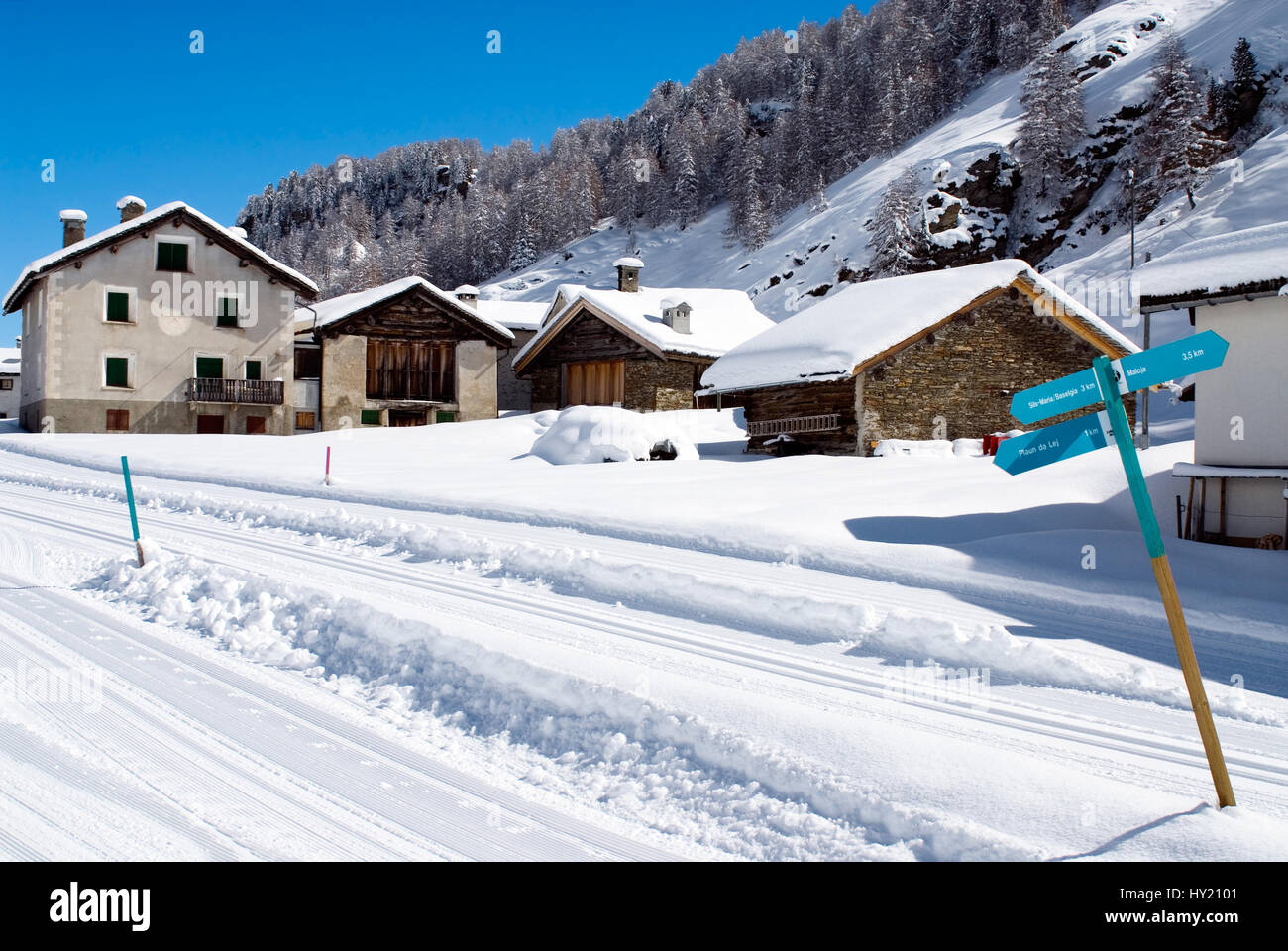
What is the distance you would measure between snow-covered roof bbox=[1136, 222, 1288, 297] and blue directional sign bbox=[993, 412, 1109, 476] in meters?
8.06

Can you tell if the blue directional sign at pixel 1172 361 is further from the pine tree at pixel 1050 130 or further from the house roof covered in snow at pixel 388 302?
the pine tree at pixel 1050 130

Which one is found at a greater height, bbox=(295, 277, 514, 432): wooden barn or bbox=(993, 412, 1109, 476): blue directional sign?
bbox=(295, 277, 514, 432): wooden barn

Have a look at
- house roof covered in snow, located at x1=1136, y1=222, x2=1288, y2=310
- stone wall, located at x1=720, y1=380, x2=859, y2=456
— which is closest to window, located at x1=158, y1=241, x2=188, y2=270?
stone wall, located at x1=720, y1=380, x2=859, y2=456

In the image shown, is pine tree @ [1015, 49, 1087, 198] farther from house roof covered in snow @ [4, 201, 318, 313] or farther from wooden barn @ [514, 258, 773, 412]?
house roof covered in snow @ [4, 201, 318, 313]

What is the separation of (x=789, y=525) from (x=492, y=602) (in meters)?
4.54

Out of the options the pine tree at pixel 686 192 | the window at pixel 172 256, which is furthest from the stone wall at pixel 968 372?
the pine tree at pixel 686 192

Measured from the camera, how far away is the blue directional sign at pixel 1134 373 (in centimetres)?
418

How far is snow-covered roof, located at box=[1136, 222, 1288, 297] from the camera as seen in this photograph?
10.5m

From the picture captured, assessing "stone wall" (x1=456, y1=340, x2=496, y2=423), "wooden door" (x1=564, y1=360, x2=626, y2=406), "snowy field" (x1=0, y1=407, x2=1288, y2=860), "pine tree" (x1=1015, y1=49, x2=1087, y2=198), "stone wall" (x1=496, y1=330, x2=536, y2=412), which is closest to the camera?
"snowy field" (x1=0, y1=407, x2=1288, y2=860)

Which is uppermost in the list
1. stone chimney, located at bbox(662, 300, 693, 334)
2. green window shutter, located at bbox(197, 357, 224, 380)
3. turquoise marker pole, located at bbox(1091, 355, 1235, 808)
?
stone chimney, located at bbox(662, 300, 693, 334)

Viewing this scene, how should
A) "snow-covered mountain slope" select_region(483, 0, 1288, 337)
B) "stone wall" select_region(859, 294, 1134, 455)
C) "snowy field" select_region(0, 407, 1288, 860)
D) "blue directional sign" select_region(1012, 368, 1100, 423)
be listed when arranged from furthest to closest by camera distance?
"snow-covered mountain slope" select_region(483, 0, 1288, 337) → "stone wall" select_region(859, 294, 1134, 455) → "blue directional sign" select_region(1012, 368, 1100, 423) → "snowy field" select_region(0, 407, 1288, 860)

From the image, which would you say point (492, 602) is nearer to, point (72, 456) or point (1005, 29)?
point (72, 456)

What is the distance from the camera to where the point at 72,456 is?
21.4m
